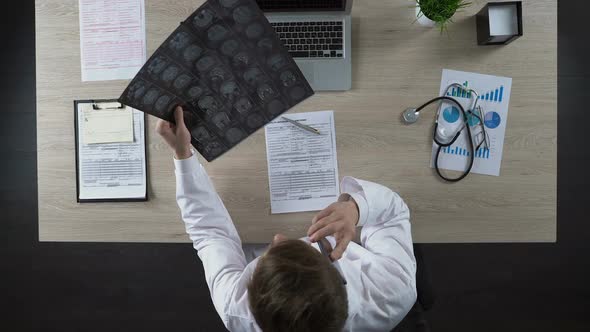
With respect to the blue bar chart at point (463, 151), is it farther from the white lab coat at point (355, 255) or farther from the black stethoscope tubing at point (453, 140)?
the white lab coat at point (355, 255)

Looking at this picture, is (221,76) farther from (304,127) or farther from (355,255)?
Result: (355,255)

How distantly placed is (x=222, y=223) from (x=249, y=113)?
0.30 metres

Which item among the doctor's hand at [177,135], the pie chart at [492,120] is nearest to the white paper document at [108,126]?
the doctor's hand at [177,135]

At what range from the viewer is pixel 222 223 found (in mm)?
1039

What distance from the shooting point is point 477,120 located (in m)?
1.09

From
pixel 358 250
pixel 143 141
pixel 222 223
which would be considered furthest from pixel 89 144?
pixel 358 250

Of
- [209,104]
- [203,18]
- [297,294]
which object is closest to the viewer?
[297,294]

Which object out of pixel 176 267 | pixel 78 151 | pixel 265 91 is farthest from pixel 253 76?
pixel 176 267

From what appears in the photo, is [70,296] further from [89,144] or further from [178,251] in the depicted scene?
[89,144]

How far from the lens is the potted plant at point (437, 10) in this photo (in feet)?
3.31

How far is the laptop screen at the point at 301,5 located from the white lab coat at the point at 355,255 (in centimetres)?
45

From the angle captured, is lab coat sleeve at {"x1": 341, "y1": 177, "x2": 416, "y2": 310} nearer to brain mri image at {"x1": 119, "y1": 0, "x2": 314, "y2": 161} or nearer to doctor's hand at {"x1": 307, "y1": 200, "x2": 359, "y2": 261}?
doctor's hand at {"x1": 307, "y1": 200, "x2": 359, "y2": 261}

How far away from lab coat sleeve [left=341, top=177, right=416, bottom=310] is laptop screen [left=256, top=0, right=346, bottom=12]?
0.46 metres

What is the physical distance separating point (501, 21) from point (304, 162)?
64cm
